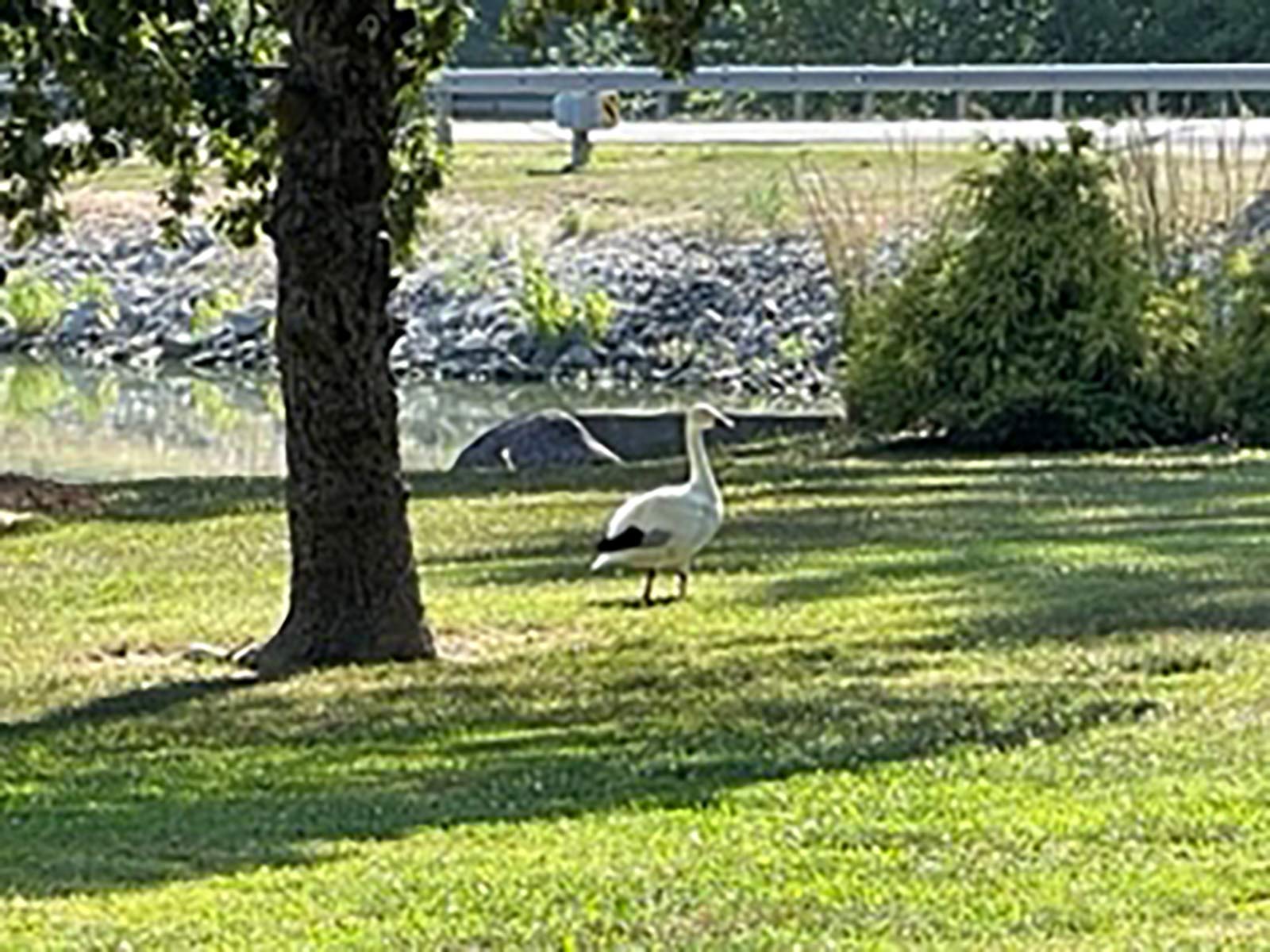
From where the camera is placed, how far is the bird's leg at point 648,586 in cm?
1884

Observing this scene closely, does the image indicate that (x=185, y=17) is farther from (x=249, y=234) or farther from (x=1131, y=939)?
(x=1131, y=939)

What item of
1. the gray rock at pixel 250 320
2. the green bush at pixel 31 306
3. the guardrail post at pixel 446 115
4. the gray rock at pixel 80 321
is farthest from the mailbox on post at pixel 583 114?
the green bush at pixel 31 306

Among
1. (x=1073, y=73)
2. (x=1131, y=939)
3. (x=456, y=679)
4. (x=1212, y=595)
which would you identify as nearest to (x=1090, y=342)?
(x=1212, y=595)

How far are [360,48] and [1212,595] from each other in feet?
15.1

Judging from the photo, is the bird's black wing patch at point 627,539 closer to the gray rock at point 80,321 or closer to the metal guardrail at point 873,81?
the metal guardrail at point 873,81

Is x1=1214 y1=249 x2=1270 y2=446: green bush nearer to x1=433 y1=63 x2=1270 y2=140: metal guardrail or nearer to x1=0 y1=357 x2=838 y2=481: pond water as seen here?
x1=0 y1=357 x2=838 y2=481: pond water

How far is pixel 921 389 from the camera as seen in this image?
29141 millimetres

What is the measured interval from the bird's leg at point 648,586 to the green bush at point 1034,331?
943 centimetres

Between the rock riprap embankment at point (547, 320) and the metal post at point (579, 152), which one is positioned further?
the metal post at point (579, 152)

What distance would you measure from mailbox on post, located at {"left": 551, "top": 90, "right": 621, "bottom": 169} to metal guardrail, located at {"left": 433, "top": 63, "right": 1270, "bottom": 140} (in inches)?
9.1

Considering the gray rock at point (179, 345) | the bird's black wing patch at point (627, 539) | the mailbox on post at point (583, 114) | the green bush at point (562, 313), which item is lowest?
the gray rock at point (179, 345)

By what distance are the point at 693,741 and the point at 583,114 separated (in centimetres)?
3366

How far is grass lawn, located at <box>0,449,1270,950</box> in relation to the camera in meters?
10.0

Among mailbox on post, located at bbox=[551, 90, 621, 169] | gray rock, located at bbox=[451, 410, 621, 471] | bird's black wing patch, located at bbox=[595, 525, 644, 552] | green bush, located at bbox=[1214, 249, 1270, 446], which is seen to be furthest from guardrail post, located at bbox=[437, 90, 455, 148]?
bird's black wing patch, located at bbox=[595, 525, 644, 552]
